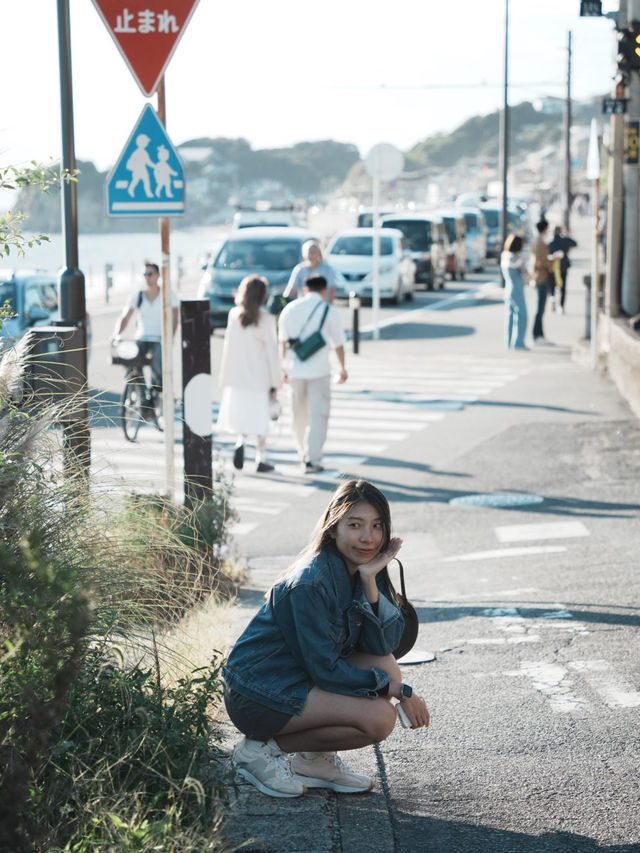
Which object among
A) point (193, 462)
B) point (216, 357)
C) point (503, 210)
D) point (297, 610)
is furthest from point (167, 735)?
point (503, 210)

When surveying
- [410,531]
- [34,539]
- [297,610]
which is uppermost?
[34,539]

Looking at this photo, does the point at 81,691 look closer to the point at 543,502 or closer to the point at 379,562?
the point at 379,562

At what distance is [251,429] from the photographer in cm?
1230

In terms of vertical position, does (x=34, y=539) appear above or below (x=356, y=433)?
above

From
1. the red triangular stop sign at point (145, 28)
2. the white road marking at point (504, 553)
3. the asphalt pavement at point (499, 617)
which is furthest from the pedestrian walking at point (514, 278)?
the red triangular stop sign at point (145, 28)

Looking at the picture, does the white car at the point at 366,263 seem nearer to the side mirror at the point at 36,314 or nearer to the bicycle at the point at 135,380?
the side mirror at the point at 36,314

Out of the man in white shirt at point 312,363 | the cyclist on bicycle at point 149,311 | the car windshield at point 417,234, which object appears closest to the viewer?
the man in white shirt at point 312,363

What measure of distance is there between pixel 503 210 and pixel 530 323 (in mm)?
17522

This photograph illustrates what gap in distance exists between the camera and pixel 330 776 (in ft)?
15.3

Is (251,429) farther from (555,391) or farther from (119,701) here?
(119,701)

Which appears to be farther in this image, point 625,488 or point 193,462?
point 625,488

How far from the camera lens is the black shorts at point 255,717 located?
454 cm

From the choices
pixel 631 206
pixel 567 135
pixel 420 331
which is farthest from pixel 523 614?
pixel 567 135

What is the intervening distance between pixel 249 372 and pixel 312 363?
553 millimetres
